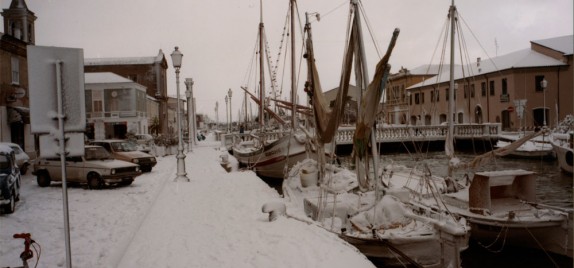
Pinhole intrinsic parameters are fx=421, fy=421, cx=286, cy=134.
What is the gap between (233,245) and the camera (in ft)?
24.8

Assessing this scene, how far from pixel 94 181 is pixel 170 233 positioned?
828 centimetres

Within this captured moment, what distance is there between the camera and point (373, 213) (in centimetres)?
936

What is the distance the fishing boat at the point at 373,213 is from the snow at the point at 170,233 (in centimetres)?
113

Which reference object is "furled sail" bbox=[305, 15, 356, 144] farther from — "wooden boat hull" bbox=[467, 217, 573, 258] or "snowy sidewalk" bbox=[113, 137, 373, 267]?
"wooden boat hull" bbox=[467, 217, 573, 258]

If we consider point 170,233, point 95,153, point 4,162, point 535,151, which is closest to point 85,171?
Result: point 95,153

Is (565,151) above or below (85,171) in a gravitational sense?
below

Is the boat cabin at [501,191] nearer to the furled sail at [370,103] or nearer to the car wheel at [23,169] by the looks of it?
→ the furled sail at [370,103]

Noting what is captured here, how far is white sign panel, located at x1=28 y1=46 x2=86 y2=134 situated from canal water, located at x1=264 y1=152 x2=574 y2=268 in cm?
667

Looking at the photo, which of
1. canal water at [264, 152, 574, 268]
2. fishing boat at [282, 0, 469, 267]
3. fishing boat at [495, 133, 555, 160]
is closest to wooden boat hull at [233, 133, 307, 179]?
canal water at [264, 152, 574, 268]

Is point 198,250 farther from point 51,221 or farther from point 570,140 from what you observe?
point 570,140

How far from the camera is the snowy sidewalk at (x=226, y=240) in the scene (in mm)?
6668

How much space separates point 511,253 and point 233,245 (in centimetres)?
770

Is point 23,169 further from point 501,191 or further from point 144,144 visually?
point 501,191

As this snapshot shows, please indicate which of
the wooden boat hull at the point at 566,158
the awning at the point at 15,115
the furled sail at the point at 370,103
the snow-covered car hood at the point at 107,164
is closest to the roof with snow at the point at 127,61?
the awning at the point at 15,115
